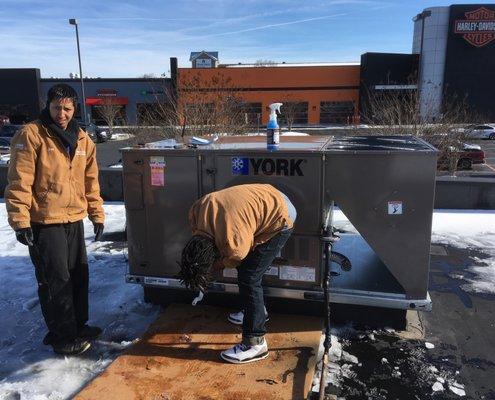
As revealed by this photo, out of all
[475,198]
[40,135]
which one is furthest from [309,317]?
[475,198]

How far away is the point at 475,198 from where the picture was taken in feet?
24.3

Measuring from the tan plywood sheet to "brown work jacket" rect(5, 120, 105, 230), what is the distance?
118cm

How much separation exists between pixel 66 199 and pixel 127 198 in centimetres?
65

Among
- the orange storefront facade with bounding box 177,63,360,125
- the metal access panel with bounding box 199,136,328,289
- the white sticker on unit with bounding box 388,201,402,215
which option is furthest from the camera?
the orange storefront facade with bounding box 177,63,360,125

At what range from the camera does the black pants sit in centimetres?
321

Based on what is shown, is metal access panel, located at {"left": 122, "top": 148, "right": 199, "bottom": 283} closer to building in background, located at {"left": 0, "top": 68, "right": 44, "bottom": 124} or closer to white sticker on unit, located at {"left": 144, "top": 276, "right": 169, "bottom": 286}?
white sticker on unit, located at {"left": 144, "top": 276, "right": 169, "bottom": 286}

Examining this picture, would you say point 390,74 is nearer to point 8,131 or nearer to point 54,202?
point 8,131

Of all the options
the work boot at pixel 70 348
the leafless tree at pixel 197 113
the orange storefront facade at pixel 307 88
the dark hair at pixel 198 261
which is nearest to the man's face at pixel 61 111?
the dark hair at pixel 198 261

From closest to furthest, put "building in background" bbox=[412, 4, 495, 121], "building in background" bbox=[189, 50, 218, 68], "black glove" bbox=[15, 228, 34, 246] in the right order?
"black glove" bbox=[15, 228, 34, 246], "building in background" bbox=[412, 4, 495, 121], "building in background" bbox=[189, 50, 218, 68]

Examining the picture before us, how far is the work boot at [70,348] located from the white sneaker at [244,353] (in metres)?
1.10

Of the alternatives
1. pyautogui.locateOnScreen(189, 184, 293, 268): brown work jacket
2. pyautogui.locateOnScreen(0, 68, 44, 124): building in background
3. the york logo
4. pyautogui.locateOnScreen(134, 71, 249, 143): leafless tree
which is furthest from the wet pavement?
pyautogui.locateOnScreen(0, 68, 44, 124): building in background

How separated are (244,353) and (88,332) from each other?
1353mm

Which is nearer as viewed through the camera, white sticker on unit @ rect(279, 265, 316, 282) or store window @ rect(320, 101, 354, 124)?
white sticker on unit @ rect(279, 265, 316, 282)

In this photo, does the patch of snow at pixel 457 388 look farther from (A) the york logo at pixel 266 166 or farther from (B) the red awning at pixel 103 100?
(B) the red awning at pixel 103 100
